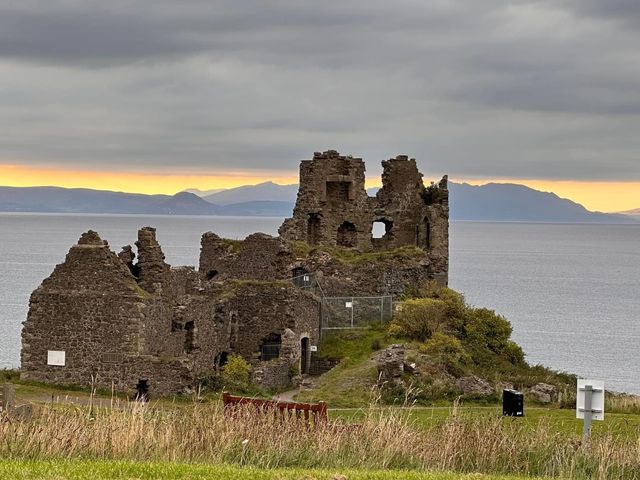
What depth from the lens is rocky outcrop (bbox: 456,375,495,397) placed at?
119 ft

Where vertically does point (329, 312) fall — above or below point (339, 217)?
below

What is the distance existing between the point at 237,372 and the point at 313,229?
20.7 meters

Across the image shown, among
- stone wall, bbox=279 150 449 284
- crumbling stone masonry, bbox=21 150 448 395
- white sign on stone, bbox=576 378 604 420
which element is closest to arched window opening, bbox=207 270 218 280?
crumbling stone masonry, bbox=21 150 448 395

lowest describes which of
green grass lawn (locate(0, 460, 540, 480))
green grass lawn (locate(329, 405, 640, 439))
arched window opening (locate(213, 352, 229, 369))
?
green grass lawn (locate(0, 460, 540, 480))

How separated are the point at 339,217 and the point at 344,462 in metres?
39.1

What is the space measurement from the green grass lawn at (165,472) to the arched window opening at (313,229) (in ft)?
130

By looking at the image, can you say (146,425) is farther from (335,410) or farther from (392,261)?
(392,261)

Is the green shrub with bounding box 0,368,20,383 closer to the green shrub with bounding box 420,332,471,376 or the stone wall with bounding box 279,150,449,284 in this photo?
the green shrub with bounding box 420,332,471,376

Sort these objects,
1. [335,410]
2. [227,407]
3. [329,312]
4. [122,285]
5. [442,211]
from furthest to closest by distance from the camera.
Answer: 1. [442,211]
2. [329,312]
3. [122,285]
4. [335,410]
5. [227,407]

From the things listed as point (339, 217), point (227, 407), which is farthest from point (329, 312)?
point (227, 407)

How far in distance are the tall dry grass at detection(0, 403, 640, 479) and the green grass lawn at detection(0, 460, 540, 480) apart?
0.88 meters

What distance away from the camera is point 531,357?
3034 inches

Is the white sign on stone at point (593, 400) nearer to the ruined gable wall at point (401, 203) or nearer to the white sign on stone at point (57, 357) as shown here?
the white sign on stone at point (57, 357)

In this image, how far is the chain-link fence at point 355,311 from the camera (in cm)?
4672
